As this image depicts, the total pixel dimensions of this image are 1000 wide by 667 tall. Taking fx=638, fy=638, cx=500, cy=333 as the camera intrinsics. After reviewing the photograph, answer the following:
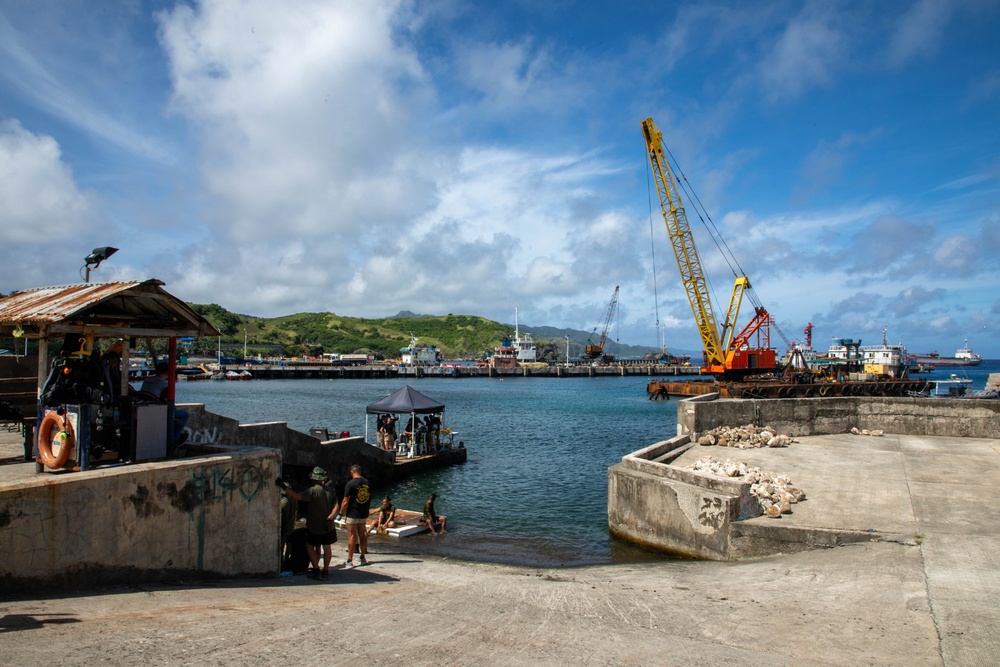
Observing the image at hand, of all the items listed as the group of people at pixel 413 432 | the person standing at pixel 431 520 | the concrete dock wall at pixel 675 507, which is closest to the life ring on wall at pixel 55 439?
the person standing at pixel 431 520

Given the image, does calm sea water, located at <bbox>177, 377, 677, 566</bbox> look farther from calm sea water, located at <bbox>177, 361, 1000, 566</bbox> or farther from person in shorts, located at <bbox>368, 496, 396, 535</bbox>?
person in shorts, located at <bbox>368, 496, 396, 535</bbox>

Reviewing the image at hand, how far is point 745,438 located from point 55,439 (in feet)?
48.6

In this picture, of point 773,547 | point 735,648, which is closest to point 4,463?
point 735,648

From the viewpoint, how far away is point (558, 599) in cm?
693

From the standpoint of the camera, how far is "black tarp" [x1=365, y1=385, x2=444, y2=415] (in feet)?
67.7

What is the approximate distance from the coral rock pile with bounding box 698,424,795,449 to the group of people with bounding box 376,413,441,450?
975cm

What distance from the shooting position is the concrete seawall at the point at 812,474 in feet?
31.2

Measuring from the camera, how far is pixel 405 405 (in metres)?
20.7

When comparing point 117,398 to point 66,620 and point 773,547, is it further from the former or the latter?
point 773,547

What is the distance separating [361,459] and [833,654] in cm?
1516

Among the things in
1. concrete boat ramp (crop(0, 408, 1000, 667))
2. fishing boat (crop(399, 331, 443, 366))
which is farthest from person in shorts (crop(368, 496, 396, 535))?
fishing boat (crop(399, 331, 443, 366))

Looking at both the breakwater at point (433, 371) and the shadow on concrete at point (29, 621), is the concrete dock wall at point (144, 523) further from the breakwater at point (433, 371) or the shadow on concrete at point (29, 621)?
the breakwater at point (433, 371)

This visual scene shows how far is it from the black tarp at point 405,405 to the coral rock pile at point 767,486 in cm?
1053

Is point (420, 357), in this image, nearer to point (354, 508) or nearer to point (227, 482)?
point (354, 508)
